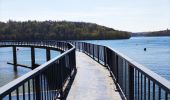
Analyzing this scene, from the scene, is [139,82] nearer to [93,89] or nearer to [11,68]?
[93,89]

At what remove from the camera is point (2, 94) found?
11.6 feet

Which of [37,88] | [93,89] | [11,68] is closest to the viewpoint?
[37,88]

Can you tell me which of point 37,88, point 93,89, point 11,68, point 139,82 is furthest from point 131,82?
point 11,68

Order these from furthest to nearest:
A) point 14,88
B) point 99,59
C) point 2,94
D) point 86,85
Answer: point 99,59 < point 86,85 < point 14,88 < point 2,94

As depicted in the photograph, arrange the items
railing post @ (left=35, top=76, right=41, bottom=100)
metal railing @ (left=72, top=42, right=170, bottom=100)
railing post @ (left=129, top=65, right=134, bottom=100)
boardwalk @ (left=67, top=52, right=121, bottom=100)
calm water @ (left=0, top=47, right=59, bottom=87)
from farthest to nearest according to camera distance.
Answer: calm water @ (left=0, top=47, right=59, bottom=87) → boardwalk @ (left=67, top=52, right=121, bottom=100) → railing post @ (left=129, top=65, right=134, bottom=100) → railing post @ (left=35, top=76, right=41, bottom=100) → metal railing @ (left=72, top=42, right=170, bottom=100)

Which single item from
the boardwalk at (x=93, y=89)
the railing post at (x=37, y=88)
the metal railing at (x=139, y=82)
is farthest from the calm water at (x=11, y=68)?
the railing post at (x=37, y=88)

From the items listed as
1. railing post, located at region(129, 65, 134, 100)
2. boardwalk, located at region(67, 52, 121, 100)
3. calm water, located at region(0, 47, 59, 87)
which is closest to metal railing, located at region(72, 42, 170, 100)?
railing post, located at region(129, 65, 134, 100)

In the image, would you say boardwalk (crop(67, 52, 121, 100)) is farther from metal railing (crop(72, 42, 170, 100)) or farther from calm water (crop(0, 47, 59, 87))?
calm water (crop(0, 47, 59, 87))

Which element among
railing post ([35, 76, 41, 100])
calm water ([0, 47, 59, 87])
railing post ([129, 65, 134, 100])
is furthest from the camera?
calm water ([0, 47, 59, 87])

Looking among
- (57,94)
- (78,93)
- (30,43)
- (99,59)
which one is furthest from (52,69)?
(30,43)

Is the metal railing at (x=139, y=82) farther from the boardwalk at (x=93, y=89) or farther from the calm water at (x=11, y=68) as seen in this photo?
the calm water at (x=11, y=68)

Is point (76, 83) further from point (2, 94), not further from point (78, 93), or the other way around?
point (2, 94)

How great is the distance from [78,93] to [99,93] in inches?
24.3

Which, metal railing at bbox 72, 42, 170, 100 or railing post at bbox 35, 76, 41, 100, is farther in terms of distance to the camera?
railing post at bbox 35, 76, 41, 100
